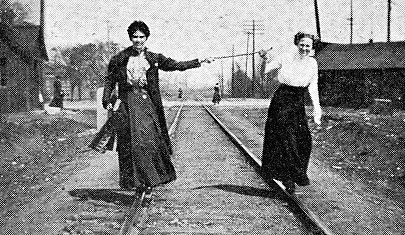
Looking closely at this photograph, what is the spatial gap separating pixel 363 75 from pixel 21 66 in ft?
75.1

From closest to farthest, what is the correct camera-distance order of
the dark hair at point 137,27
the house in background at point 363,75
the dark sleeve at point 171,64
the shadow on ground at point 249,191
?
the dark hair at point 137,27 → the dark sleeve at point 171,64 → the shadow on ground at point 249,191 → the house in background at point 363,75

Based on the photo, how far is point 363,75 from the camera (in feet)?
112

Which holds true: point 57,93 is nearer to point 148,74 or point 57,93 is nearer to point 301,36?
point 148,74

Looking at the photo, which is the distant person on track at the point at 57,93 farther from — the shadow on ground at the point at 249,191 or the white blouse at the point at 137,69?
the white blouse at the point at 137,69

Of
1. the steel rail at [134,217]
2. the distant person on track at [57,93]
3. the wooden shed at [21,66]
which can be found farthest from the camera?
the distant person on track at [57,93]

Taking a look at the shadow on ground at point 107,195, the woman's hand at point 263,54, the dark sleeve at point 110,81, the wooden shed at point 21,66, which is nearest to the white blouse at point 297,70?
the woman's hand at point 263,54

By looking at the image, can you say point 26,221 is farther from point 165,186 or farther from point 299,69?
point 299,69

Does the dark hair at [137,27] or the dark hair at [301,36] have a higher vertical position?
the dark hair at [137,27]

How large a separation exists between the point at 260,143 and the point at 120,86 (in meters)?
7.76

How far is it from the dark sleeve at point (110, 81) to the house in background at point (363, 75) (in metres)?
28.2

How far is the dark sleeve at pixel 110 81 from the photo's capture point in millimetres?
5758

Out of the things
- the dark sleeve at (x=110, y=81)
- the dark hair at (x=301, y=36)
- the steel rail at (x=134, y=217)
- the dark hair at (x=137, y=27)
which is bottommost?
the steel rail at (x=134, y=217)

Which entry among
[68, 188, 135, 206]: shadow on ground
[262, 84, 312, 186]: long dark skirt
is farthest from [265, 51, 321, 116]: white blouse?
[68, 188, 135, 206]: shadow on ground

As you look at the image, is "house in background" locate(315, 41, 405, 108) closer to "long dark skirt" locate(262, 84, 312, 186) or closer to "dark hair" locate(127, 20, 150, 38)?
"long dark skirt" locate(262, 84, 312, 186)
